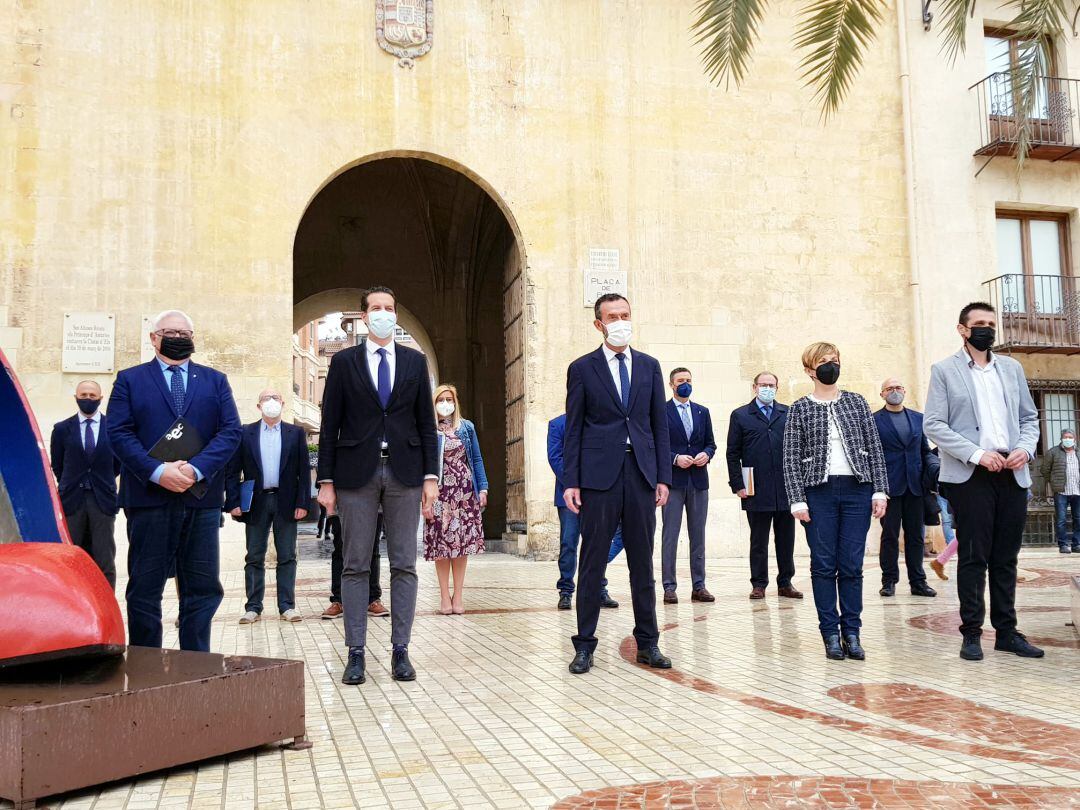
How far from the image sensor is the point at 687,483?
8.84m

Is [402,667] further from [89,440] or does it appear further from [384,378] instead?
[89,440]

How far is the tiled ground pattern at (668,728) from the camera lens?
3.19 meters

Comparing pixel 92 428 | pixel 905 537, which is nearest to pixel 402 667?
pixel 92 428

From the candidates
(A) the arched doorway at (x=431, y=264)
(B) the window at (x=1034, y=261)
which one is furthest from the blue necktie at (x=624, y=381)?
(A) the arched doorway at (x=431, y=264)

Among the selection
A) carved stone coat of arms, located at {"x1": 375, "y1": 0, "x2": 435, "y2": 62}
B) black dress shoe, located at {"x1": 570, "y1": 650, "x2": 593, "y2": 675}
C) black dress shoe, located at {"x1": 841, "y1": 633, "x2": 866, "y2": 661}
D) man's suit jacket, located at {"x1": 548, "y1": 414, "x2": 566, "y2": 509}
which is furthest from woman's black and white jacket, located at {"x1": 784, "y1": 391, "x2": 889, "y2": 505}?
carved stone coat of arms, located at {"x1": 375, "y1": 0, "x2": 435, "y2": 62}

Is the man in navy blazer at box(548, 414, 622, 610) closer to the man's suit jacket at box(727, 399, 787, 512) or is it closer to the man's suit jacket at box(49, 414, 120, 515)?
the man's suit jacket at box(727, 399, 787, 512)

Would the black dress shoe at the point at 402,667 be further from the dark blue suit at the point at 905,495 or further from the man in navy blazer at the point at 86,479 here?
the dark blue suit at the point at 905,495

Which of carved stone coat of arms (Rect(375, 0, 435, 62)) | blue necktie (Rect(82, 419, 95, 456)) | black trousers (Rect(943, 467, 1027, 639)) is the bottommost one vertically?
black trousers (Rect(943, 467, 1027, 639))

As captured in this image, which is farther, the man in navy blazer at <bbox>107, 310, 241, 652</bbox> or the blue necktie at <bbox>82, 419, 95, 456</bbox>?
the blue necktie at <bbox>82, 419, 95, 456</bbox>

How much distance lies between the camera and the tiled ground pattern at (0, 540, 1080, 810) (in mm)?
3186

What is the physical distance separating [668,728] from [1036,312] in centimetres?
1339

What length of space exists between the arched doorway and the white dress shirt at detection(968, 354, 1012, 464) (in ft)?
44.0

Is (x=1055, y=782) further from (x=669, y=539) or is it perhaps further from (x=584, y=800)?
(x=669, y=539)

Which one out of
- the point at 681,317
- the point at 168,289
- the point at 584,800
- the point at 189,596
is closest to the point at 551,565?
the point at 681,317
